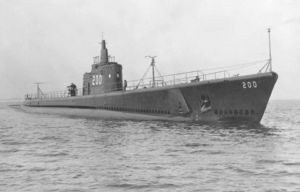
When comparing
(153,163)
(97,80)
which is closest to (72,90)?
(97,80)

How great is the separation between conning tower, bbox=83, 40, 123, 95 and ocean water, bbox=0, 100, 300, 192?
14586mm

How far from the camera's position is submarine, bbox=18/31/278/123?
19106mm

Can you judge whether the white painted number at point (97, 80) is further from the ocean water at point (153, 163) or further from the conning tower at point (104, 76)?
the ocean water at point (153, 163)

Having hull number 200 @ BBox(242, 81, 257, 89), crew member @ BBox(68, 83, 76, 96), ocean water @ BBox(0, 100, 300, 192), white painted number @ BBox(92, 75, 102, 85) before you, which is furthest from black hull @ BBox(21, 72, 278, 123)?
crew member @ BBox(68, 83, 76, 96)

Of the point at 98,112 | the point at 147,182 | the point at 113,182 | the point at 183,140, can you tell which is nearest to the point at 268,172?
the point at 147,182

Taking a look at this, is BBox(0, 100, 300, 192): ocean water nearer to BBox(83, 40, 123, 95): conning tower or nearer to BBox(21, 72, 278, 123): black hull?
BBox(21, 72, 278, 123): black hull

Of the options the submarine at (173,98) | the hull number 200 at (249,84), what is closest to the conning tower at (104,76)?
the submarine at (173,98)

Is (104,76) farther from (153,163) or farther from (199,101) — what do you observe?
(153,163)

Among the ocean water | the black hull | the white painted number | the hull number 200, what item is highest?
the white painted number

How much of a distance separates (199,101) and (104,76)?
39.6 ft

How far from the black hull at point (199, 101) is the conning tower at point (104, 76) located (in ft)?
4.14

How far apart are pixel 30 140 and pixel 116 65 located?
1531 centimetres

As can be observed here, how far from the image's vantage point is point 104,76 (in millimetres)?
30391

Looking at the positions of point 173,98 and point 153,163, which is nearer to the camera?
point 153,163
